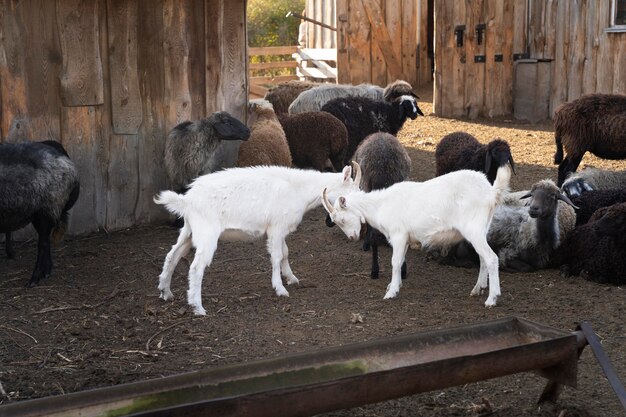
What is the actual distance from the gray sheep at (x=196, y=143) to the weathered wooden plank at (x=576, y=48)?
28.4 feet

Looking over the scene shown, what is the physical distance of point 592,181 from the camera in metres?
11.2

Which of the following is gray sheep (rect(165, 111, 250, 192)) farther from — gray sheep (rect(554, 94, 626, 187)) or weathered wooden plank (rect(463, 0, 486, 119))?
weathered wooden plank (rect(463, 0, 486, 119))

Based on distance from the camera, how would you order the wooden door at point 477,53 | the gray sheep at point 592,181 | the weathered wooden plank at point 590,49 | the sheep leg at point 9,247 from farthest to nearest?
the wooden door at point 477,53, the weathered wooden plank at point 590,49, the gray sheep at point 592,181, the sheep leg at point 9,247

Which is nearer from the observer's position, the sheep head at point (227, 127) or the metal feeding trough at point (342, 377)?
the metal feeding trough at point (342, 377)

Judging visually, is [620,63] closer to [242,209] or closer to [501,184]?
[501,184]

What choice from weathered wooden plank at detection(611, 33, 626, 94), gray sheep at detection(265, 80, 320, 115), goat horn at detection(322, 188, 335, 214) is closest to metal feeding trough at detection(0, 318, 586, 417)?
goat horn at detection(322, 188, 335, 214)

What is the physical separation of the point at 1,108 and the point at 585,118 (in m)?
7.40

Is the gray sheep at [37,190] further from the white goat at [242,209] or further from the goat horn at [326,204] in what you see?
the goat horn at [326,204]

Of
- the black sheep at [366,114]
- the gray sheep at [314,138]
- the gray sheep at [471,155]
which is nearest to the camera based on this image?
the gray sheep at [471,155]

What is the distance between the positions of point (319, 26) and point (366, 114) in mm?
11399

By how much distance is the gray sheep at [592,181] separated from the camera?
35.7 ft

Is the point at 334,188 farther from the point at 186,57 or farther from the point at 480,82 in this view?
the point at 480,82

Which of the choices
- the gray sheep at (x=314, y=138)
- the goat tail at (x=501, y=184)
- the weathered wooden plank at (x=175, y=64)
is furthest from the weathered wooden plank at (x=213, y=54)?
the goat tail at (x=501, y=184)

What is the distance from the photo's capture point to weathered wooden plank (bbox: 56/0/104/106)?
10289 millimetres
